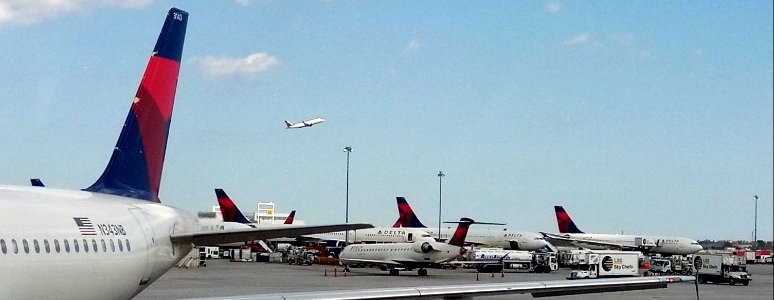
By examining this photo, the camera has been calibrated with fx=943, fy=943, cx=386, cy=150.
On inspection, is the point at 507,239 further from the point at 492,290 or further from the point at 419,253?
the point at 492,290

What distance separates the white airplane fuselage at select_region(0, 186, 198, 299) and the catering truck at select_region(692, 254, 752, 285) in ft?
144

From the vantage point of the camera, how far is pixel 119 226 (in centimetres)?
1773

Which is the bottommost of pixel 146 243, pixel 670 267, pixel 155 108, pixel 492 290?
pixel 670 267

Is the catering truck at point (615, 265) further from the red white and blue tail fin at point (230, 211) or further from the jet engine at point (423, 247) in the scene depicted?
the red white and blue tail fin at point (230, 211)

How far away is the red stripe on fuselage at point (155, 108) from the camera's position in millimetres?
20859

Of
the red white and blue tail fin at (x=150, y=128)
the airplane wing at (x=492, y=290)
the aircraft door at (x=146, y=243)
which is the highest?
the red white and blue tail fin at (x=150, y=128)

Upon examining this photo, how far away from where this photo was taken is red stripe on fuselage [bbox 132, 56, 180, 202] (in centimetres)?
2086

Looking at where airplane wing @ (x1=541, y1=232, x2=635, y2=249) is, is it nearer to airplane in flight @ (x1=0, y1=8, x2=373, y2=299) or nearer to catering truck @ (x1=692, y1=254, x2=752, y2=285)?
catering truck @ (x1=692, y1=254, x2=752, y2=285)

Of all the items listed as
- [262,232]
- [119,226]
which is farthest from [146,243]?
[262,232]

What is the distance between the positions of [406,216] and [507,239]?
48.5 feet

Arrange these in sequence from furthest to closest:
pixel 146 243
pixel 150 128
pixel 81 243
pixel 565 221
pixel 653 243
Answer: pixel 565 221
pixel 653 243
pixel 150 128
pixel 146 243
pixel 81 243


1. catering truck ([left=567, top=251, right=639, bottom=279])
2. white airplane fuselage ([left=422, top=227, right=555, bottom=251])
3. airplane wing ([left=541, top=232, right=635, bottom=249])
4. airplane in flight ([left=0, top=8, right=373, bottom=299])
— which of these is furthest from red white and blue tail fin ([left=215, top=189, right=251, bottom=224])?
airplane in flight ([left=0, top=8, right=373, bottom=299])

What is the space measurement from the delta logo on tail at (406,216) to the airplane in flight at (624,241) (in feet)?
57.8

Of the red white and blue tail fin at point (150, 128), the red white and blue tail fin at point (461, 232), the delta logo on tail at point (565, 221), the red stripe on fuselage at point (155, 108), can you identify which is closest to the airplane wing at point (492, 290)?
the red white and blue tail fin at point (150, 128)
